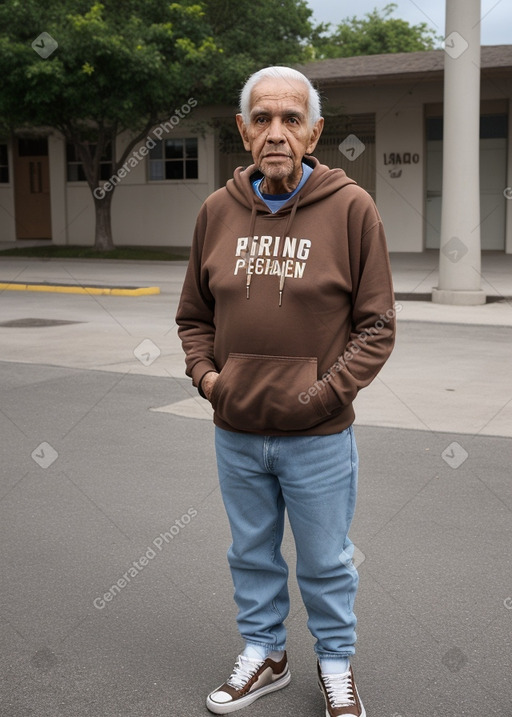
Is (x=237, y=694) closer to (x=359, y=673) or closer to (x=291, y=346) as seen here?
(x=359, y=673)

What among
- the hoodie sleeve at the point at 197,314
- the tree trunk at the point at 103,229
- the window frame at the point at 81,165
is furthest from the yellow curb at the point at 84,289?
the hoodie sleeve at the point at 197,314

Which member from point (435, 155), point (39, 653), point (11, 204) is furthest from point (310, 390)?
point (11, 204)

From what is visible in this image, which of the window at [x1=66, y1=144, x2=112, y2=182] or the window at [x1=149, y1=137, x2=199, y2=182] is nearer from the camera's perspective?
the window at [x1=149, y1=137, x2=199, y2=182]

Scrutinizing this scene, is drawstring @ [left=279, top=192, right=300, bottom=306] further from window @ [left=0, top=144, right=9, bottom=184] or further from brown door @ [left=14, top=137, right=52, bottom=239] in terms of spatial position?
window @ [left=0, top=144, right=9, bottom=184]

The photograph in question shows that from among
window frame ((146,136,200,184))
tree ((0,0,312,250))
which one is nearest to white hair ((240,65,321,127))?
tree ((0,0,312,250))

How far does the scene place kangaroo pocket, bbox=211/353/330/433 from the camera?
2.80 metres

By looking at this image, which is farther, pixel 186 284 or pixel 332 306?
pixel 186 284

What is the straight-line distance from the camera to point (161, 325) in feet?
41.2

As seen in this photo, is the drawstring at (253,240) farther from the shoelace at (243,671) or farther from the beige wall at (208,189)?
the beige wall at (208,189)

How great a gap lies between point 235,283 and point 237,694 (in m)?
1.30

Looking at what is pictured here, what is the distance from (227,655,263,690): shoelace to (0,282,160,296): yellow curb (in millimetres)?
13743

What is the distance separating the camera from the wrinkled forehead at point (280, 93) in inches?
110

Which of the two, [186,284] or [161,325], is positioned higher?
[186,284]

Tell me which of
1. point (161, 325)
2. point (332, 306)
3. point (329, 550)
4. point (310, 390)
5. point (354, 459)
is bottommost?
point (161, 325)
